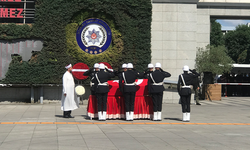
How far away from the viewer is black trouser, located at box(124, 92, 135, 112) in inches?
470

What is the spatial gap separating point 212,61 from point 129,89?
12364 mm

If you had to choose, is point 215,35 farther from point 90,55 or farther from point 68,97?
point 68,97

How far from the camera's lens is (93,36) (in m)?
19.2

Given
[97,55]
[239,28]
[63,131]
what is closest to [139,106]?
[63,131]

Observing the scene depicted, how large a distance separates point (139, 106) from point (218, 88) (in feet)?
39.6

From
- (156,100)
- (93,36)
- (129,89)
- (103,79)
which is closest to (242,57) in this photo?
(93,36)

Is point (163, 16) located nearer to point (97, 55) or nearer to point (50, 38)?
point (97, 55)

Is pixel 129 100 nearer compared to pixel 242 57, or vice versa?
pixel 129 100

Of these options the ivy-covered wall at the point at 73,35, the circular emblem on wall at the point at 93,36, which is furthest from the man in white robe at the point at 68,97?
the circular emblem on wall at the point at 93,36

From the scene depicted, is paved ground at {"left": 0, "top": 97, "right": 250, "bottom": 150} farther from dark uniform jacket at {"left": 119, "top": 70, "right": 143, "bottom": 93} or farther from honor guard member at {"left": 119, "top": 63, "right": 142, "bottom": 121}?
dark uniform jacket at {"left": 119, "top": 70, "right": 143, "bottom": 93}

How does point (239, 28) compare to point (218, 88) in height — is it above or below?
above

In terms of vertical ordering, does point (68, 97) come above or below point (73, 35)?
below

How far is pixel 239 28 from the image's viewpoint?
214 feet

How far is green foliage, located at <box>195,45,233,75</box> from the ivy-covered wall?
14.0ft
